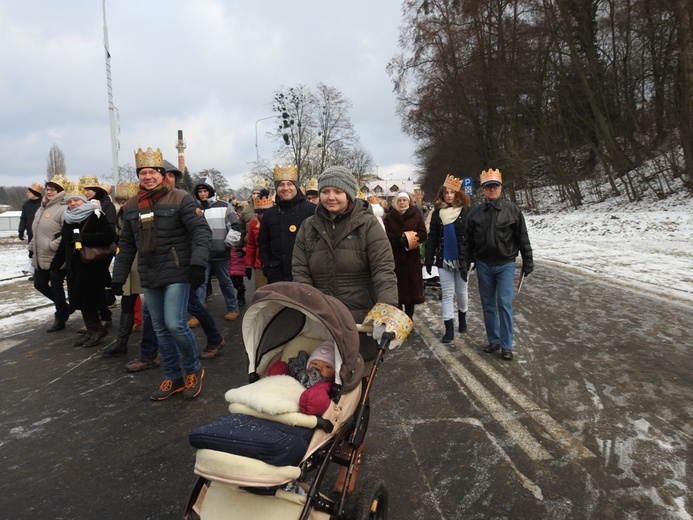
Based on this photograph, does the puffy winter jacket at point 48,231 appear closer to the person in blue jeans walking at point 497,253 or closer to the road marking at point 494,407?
the road marking at point 494,407

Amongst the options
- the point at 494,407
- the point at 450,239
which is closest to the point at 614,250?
the point at 450,239

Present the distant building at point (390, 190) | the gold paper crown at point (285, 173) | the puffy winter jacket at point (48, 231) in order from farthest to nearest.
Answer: the distant building at point (390, 190) < the puffy winter jacket at point (48, 231) < the gold paper crown at point (285, 173)

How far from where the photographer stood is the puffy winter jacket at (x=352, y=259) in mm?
3098

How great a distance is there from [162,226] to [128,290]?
2185 mm

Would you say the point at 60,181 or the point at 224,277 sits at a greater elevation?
the point at 60,181

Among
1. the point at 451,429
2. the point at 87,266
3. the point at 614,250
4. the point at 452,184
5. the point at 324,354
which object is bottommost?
the point at 451,429

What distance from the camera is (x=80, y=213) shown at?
19.0 ft

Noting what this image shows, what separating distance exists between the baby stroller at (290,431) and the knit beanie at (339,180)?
34.8 inches

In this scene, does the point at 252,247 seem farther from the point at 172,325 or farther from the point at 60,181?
the point at 172,325

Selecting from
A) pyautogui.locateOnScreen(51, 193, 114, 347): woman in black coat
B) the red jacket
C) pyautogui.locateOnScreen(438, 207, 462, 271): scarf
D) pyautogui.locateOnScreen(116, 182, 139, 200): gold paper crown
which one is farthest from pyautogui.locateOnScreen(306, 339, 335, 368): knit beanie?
pyautogui.locateOnScreen(116, 182, 139, 200): gold paper crown

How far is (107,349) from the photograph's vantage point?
5645mm

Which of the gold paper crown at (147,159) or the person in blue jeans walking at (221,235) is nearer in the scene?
the gold paper crown at (147,159)

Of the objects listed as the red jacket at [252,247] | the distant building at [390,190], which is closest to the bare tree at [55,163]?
the distant building at [390,190]

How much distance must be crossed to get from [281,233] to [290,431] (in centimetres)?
347
